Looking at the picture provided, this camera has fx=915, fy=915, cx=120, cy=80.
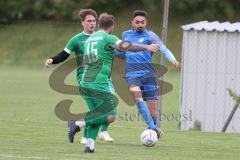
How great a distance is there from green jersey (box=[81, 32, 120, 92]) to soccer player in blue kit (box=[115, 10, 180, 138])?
5.42ft

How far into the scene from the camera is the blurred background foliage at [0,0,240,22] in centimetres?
4653

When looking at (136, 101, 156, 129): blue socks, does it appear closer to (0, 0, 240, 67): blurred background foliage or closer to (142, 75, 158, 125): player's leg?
(142, 75, 158, 125): player's leg

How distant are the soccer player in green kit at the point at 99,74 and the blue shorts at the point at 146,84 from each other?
5.89ft

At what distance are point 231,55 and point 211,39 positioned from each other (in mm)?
484

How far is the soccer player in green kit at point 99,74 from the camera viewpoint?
1183 cm

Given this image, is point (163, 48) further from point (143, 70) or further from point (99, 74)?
point (99, 74)

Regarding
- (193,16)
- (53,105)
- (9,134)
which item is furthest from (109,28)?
(193,16)

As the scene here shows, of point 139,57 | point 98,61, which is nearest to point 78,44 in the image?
point 139,57

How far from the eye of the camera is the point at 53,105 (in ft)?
76.1

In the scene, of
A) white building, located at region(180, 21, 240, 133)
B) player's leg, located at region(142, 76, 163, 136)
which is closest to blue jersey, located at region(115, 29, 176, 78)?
player's leg, located at region(142, 76, 163, 136)

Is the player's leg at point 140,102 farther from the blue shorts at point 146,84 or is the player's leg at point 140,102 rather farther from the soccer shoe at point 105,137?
the soccer shoe at point 105,137

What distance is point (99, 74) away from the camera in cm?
1191

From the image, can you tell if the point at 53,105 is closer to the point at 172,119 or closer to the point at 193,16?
the point at 172,119

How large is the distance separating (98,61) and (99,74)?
0.19 meters
